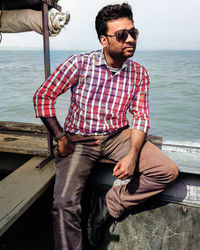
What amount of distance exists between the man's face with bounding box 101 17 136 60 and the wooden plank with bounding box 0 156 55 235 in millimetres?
1222

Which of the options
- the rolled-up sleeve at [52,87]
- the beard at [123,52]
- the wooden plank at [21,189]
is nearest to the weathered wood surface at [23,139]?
the wooden plank at [21,189]

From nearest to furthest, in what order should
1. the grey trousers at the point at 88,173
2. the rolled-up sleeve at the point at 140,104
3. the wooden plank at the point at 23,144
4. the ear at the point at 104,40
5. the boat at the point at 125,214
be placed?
1. the grey trousers at the point at 88,173
2. the boat at the point at 125,214
3. the ear at the point at 104,40
4. the rolled-up sleeve at the point at 140,104
5. the wooden plank at the point at 23,144

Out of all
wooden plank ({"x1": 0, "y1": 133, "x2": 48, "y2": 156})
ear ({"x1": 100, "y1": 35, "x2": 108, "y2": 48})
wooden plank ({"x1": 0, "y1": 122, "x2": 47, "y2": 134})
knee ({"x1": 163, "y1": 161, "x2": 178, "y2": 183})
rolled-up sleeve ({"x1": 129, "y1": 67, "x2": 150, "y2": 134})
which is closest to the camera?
knee ({"x1": 163, "y1": 161, "x2": 178, "y2": 183})

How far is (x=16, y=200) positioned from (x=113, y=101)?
45.5 inches

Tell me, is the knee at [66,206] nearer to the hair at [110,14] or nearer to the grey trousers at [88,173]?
the grey trousers at [88,173]

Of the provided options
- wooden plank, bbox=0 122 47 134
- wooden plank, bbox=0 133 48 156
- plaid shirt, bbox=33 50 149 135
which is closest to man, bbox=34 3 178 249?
plaid shirt, bbox=33 50 149 135

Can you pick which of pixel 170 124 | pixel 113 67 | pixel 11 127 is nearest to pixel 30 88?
pixel 170 124

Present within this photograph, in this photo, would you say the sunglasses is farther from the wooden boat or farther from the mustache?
the wooden boat

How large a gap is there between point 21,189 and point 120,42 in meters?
1.48

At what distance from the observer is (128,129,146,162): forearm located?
2.16 m

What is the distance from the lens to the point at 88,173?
7.22ft

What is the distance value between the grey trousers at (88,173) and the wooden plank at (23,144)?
1.46ft

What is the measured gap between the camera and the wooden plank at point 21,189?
1723 millimetres

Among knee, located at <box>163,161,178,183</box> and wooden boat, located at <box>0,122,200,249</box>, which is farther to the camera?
wooden boat, located at <box>0,122,200,249</box>
